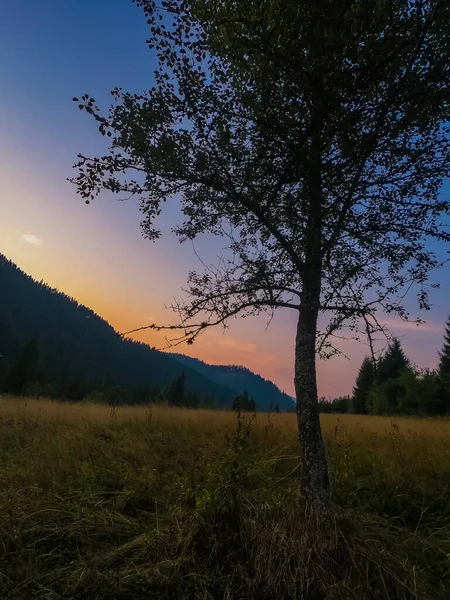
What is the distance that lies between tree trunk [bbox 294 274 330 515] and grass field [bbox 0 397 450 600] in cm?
Result: 26

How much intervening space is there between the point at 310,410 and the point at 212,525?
1692mm

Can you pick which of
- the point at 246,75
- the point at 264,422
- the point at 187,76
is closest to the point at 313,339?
the point at 246,75

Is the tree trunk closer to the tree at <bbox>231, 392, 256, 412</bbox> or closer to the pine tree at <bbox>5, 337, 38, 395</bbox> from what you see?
the tree at <bbox>231, 392, 256, 412</bbox>

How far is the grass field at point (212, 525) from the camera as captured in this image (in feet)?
8.84

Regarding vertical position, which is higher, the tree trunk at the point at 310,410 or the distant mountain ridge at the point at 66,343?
the distant mountain ridge at the point at 66,343

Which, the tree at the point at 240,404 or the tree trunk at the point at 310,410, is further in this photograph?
the tree at the point at 240,404

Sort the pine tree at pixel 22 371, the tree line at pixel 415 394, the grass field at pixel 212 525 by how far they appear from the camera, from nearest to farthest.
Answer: the grass field at pixel 212 525
the tree line at pixel 415 394
the pine tree at pixel 22 371

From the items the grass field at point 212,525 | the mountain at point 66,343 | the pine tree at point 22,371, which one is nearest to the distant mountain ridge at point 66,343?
the mountain at point 66,343

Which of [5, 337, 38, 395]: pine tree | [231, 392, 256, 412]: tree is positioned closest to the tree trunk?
[231, 392, 256, 412]: tree

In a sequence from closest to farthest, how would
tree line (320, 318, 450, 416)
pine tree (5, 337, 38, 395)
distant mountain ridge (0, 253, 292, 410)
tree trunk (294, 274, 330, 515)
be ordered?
tree trunk (294, 274, 330, 515)
tree line (320, 318, 450, 416)
pine tree (5, 337, 38, 395)
distant mountain ridge (0, 253, 292, 410)

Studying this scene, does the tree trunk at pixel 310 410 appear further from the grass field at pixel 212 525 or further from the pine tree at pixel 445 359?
the pine tree at pixel 445 359

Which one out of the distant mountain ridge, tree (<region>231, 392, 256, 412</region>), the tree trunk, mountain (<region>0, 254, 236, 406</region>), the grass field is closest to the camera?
the grass field

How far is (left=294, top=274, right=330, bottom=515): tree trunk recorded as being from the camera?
12.2 ft

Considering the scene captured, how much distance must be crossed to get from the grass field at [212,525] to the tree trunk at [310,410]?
258 millimetres
